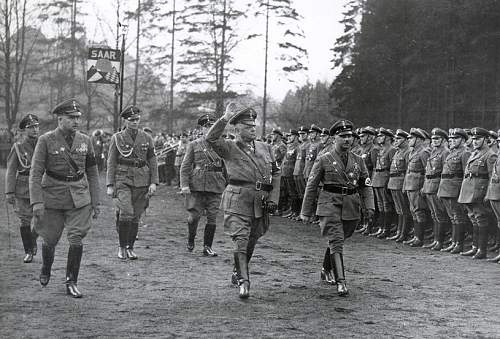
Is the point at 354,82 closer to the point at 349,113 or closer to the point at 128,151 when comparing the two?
the point at 349,113

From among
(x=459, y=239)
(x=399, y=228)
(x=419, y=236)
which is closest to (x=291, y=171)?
(x=399, y=228)

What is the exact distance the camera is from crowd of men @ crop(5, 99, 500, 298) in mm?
6988

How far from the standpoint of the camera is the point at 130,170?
9.06 m

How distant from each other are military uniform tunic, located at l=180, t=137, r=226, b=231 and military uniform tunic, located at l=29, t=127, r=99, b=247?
9.25 feet

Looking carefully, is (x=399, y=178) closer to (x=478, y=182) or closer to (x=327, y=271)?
(x=478, y=182)

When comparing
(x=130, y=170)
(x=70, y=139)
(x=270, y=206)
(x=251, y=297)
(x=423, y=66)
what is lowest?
(x=251, y=297)

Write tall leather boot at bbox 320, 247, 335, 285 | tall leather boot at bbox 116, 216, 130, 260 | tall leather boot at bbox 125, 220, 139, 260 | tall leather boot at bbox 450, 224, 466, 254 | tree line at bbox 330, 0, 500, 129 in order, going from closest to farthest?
1. tall leather boot at bbox 320, 247, 335, 285
2. tall leather boot at bbox 116, 216, 130, 260
3. tall leather boot at bbox 125, 220, 139, 260
4. tall leather boot at bbox 450, 224, 466, 254
5. tree line at bbox 330, 0, 500, 129

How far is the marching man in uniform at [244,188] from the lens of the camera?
7.07 m

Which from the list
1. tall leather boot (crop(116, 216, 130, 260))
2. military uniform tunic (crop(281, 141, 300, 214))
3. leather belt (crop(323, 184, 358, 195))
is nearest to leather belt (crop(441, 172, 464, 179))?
leather belt (crop(323, 184, 358, 195))

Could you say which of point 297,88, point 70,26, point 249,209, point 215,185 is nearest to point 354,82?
point 297,88

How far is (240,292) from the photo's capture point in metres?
6.86

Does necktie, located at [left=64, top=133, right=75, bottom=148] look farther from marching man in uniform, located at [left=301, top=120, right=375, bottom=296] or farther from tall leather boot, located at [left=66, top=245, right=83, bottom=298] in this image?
marching man in uniform, located at [left=301, top=120, right=375, bottom=296]

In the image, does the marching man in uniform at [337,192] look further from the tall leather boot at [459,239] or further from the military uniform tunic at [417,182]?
the military uniform tunic at [417,182]

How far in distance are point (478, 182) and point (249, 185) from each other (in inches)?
206
